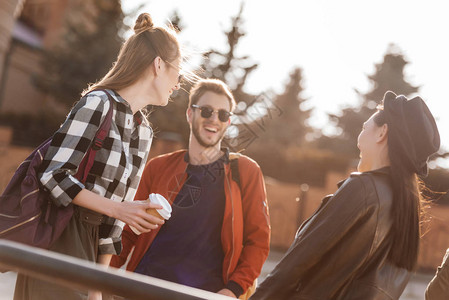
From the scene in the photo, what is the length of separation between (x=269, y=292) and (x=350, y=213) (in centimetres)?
44

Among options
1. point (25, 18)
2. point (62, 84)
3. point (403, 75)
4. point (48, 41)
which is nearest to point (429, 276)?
point (62, 84)

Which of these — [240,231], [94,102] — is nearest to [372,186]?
[94,102]

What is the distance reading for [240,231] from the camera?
11.1ft

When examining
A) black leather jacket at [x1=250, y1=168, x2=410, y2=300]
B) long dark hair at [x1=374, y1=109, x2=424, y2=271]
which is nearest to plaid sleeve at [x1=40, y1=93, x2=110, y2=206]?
black leather jacket at [x1=250, y1=168, x2=410, y2=300]

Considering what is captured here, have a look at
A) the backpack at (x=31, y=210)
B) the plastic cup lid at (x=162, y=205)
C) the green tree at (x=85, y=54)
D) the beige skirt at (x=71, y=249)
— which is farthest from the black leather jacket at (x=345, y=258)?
the green tree at (x=85, y=54)

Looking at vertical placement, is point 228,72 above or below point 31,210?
above

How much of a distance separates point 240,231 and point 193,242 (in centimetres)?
31

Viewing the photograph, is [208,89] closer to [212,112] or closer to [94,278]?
[212,112]

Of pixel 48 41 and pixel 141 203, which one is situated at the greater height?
pixel 48 41

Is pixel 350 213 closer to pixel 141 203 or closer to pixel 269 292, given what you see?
pixel 269 292

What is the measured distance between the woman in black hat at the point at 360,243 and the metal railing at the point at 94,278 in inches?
44.7

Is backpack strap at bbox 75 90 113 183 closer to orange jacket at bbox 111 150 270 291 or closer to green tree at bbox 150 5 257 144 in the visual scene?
orange jacket at bbox 111 150 270 291

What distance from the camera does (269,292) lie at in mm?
2059

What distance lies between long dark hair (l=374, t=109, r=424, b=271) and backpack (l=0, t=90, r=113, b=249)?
1228mm
